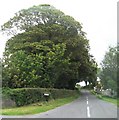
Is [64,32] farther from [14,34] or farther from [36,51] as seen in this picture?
[14,34]

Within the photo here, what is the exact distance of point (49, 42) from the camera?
39.0 m

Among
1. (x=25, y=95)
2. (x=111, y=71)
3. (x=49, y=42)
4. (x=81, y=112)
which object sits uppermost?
(x=49, y=42)

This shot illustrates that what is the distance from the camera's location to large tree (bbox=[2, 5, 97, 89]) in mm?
37062

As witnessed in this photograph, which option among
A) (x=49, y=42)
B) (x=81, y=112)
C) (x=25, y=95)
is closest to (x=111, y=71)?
(x=81, y=112)

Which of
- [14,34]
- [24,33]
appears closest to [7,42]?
[14,34]

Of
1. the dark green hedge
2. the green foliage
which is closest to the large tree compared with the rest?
the dark green hedge

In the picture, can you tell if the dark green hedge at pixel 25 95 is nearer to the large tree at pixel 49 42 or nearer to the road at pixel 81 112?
the road at pixel 81 112

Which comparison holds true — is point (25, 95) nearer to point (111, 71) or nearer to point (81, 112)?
point (111, 71)

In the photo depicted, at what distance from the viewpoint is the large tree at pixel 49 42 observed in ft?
122

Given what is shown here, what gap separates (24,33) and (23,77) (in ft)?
31.1

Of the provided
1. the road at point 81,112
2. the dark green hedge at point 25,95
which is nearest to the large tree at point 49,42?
the dark green hedge at point 25,95

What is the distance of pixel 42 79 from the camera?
35.8 metres

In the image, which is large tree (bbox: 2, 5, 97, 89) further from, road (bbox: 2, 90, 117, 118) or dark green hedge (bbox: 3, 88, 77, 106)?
road (bbox: 2, 90, 117, 118)

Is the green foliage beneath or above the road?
above
